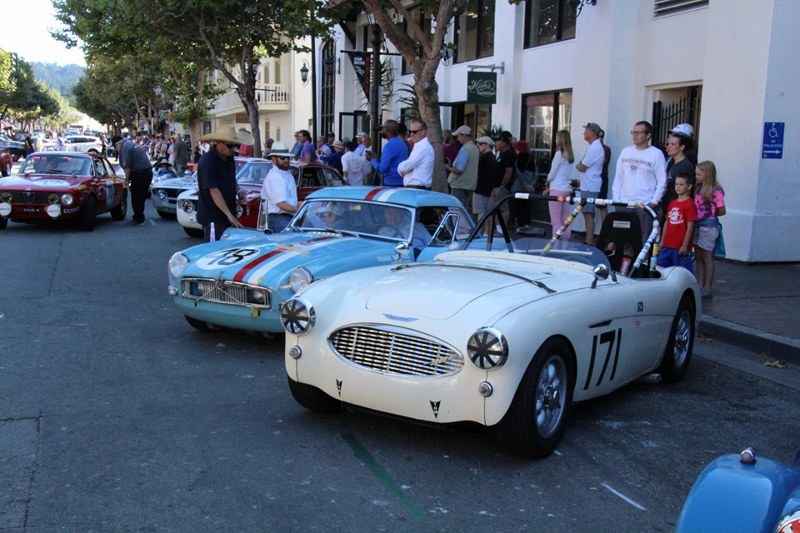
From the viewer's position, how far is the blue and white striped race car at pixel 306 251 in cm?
666

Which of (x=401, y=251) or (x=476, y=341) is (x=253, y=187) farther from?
(x=476, y=341)

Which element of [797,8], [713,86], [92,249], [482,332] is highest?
[797,8]

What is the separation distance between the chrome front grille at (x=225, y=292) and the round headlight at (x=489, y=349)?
2.73m

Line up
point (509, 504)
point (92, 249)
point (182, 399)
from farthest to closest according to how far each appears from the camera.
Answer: point (92, 249)
point (182, 399)
point (509, 504)

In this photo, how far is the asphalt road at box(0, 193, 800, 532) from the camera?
3.89 metres

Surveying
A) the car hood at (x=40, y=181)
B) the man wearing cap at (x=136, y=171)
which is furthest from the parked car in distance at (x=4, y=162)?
the car hood at (x=40, y=181)

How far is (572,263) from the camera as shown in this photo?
5.57m

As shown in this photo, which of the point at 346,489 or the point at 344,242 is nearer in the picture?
the point at 346,489

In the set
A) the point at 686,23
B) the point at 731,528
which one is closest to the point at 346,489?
the point at 731,528

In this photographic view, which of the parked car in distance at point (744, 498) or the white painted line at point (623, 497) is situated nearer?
the parked car in distance at point (744, 498)

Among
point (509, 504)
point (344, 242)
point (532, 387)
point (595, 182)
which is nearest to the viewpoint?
point (509, 504)

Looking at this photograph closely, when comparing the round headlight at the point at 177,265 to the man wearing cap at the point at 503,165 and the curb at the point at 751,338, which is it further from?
the man wearing cap at the point at 503,165

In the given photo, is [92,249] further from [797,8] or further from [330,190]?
[797,8]

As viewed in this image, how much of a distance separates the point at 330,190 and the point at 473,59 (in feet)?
41.3
